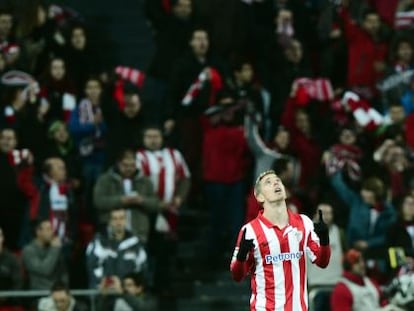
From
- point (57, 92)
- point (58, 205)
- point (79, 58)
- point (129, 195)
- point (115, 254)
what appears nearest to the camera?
point (115, 254)

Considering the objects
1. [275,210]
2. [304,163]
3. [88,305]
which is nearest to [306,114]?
[304,163]

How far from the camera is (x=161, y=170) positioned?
17.8 m

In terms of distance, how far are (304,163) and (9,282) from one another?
3.95m

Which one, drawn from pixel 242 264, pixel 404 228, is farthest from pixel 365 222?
pixel 242 264

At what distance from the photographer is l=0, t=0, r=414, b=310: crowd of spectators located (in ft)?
56.6

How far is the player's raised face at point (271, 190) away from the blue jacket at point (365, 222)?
4.98m

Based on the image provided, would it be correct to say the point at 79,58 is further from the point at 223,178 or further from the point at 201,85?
the point at 223,178

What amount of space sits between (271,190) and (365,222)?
530 cm

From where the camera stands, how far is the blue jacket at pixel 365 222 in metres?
17.6

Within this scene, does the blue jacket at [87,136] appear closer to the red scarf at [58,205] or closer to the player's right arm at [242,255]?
the red scarf at [58,205]

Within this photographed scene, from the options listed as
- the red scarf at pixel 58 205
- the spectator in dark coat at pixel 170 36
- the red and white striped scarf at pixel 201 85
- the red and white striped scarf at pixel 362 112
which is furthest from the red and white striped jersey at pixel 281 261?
the spectator in dark coat at pixel 170 36

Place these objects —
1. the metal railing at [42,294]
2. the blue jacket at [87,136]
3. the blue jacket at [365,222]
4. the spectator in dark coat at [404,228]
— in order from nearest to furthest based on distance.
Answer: the metal railing at [42,294] < the spectator in dark coat at [404,228] < the blue jacket at [365,222] < the blue jacket at [87,136]

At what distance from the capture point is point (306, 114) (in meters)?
19.0

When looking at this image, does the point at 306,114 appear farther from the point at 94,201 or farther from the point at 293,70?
the point at 94,201
